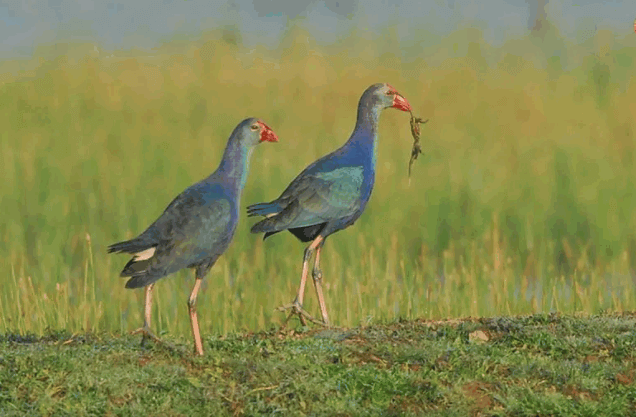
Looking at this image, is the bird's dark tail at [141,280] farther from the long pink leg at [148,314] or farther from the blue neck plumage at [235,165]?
the blue neck plumage at [235,165]

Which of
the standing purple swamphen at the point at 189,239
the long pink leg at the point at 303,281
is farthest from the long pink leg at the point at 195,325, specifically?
the long pink leg at the point at 303,281

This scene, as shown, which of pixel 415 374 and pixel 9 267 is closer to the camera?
pixel 415 374

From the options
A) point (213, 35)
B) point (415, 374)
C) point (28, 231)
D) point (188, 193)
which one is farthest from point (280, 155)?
point (415, 374)

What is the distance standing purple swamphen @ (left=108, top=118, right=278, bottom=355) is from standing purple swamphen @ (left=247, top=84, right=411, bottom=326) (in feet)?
3.11

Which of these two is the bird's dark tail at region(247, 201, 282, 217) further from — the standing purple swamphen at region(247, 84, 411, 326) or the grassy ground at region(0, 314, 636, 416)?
the grassy ground at region(0, 314, 636, 416)

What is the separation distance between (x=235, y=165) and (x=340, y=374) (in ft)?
5.35

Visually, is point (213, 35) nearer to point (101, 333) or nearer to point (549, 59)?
point (549, 59)

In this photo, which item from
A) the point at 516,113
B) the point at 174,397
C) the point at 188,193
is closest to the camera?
the point at 174,397

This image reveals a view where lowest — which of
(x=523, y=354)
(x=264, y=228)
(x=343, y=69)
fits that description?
(x=523, y=354)

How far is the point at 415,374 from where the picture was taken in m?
7.06

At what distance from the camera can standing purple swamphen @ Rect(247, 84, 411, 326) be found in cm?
878

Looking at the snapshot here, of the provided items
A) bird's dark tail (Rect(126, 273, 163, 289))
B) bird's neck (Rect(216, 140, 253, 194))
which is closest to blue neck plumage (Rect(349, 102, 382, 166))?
bird's neck (Rect(216, 140, 253, 194))

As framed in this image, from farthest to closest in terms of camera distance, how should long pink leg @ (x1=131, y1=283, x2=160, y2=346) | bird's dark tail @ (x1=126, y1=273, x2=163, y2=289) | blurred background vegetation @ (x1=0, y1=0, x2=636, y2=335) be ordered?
blurred background vegetation @ (x1=0, y1=0, x2=636, y2=335), long pink leg @ (x1=131, y1=283, x2=160, y2=346), bird's dark tail @ (x1=126, y1=273, x2=163, y2=289)

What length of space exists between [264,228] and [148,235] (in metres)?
1.25
